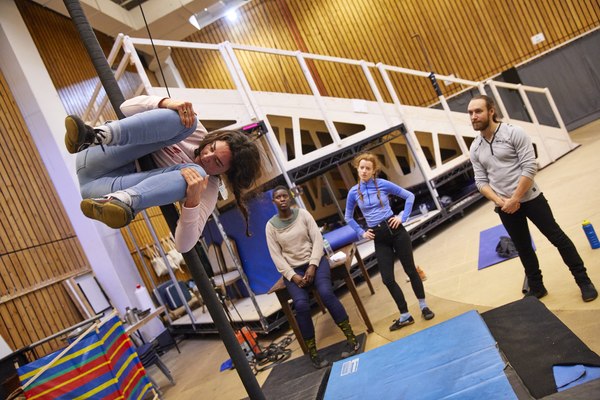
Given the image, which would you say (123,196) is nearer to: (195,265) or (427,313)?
(195,265)

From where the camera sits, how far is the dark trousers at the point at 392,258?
13.0 feet

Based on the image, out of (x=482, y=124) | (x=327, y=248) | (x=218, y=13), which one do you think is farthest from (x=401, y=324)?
(x=218, y=13)

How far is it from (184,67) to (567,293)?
10.9 meters

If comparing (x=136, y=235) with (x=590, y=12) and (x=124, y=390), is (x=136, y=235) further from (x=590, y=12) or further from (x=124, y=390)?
(x=590, y=12)

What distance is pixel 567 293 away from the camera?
3191 mm

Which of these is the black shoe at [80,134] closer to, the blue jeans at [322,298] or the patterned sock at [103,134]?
the patterned sock at [103,134]

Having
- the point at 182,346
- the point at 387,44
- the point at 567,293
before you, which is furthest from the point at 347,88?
the point at 567,293

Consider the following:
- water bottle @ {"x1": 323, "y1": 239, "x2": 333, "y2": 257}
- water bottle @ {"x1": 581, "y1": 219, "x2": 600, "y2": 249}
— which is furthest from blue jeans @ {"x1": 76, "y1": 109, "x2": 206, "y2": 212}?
water bottle @ {"x1": 323, "y1": 239, "x2": 333, "y2": 257}

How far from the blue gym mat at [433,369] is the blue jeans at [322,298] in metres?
0.62

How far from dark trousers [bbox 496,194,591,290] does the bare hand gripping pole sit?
2.19 meters

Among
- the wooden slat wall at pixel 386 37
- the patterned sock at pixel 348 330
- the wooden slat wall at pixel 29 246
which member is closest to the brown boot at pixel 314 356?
the patterned sock at pixel 348 330

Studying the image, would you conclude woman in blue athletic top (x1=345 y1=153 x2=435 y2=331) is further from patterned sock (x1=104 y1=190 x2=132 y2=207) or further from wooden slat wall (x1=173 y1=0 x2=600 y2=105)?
wooden slat wall (x1=173 y1=0 x2=600 y2=105)

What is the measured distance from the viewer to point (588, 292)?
2965 mm

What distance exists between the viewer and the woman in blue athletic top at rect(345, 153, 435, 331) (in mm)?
3951
